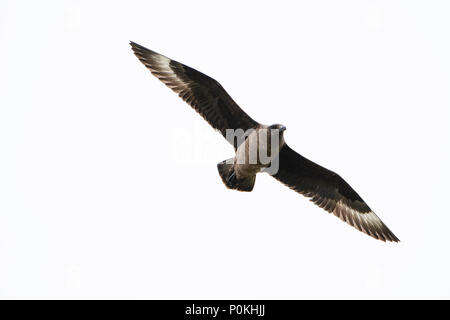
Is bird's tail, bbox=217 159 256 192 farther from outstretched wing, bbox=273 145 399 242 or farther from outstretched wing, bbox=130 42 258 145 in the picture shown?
outstretched wing, bbox=273 145 399 242

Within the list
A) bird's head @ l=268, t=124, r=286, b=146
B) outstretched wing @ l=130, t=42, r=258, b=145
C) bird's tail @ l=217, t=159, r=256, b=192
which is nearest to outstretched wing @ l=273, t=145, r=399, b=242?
bird's tail @ l=217, t=159, r=256, b=192

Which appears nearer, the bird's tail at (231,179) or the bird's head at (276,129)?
the bird's head at (276,129)

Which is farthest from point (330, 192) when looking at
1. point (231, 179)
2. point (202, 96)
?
point (202, 96)

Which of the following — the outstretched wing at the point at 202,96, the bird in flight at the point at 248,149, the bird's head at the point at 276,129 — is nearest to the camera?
the bird's head at the point at 276,129

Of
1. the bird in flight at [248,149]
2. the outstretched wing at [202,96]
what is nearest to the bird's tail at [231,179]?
the bird in flight at [248,149]

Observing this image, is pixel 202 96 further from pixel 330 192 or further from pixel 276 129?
pixel 330 192

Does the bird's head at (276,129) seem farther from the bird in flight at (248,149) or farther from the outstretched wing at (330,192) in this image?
the outstretched wing at (330,192)
